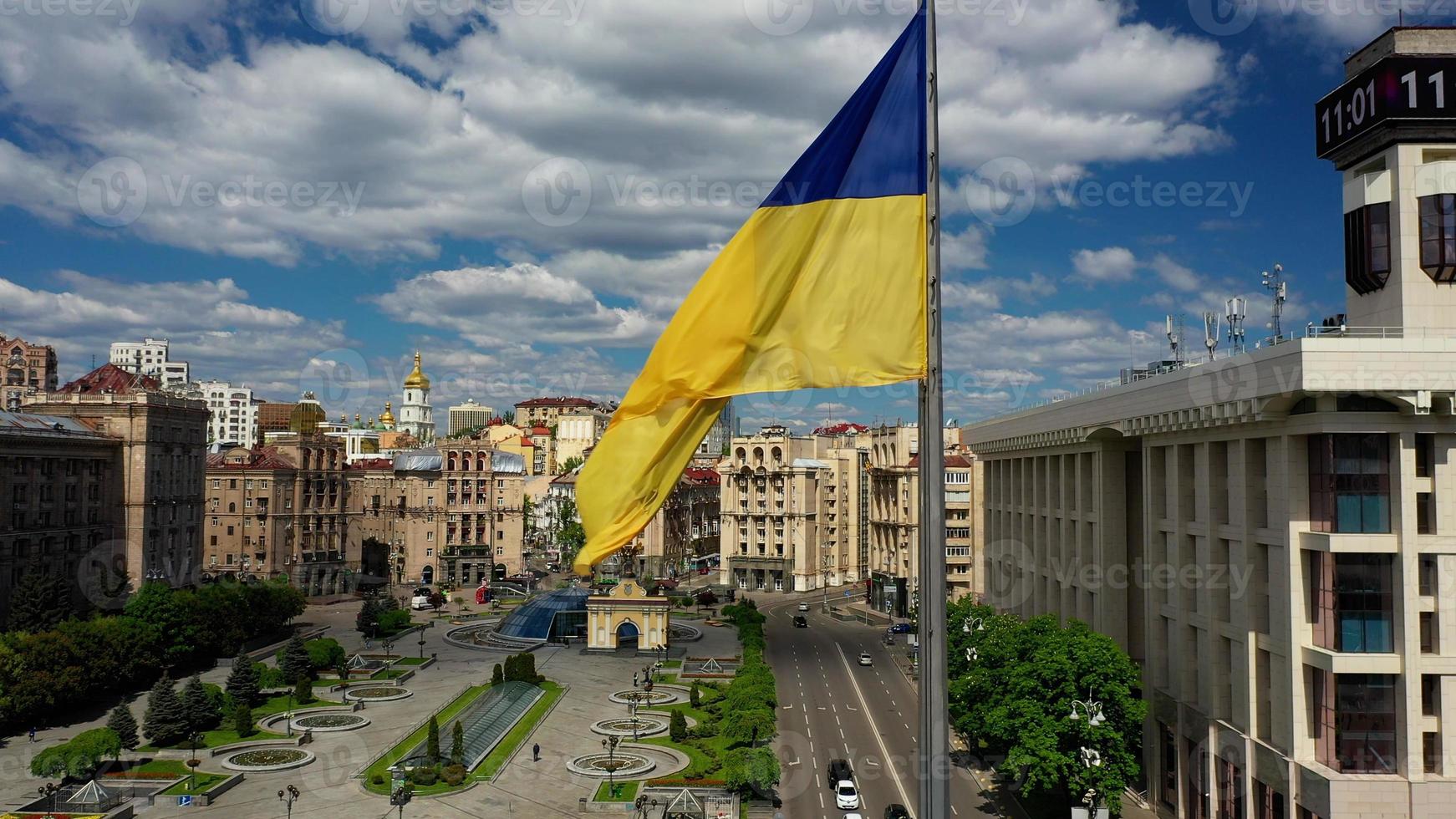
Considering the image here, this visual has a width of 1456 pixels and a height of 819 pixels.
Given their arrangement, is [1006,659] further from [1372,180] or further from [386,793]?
[386,793]

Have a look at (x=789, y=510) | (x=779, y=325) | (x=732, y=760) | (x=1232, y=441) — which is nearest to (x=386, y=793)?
(x=732, y=760)

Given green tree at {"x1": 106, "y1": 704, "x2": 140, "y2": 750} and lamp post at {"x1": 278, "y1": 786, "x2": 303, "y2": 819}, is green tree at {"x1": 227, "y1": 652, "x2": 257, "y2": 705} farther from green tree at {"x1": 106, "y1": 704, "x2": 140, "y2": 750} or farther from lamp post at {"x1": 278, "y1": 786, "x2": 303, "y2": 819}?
lamp post at {"x1": 278, "y1": 786, "x2": 303, "y2": 819}

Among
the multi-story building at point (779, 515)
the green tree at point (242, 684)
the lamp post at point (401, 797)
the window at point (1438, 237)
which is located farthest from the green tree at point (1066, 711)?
the multi-story building at point (779, 515)

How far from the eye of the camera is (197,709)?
58250mm

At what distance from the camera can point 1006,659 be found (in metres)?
46.4

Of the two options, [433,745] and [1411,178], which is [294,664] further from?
[1411,178]

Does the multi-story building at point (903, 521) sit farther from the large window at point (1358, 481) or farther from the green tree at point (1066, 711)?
the large window at point (1358, 481)

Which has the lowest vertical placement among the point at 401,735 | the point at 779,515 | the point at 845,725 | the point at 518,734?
the point at 845,725

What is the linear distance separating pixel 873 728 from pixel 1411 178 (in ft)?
133

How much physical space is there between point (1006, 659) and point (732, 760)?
13.6 metres

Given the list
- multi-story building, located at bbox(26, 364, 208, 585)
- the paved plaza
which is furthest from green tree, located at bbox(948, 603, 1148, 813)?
multi-story building, located at bbox(26, 364, 208, 585)

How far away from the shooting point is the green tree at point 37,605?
68688mm

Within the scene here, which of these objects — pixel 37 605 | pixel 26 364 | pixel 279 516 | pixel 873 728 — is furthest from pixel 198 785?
pixel 26 364

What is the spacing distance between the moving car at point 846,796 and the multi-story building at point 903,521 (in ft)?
183
